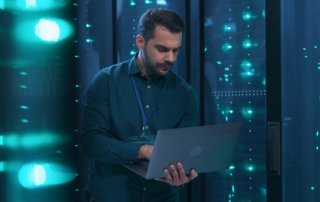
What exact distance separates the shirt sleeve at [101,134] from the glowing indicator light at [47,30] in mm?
933

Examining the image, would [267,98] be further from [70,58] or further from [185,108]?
[70,58]

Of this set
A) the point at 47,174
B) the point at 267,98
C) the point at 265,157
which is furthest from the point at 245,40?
the point at 47,174

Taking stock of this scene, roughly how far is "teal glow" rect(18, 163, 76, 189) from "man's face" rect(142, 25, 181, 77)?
1180 millimetres

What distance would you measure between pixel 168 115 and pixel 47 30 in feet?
4.16

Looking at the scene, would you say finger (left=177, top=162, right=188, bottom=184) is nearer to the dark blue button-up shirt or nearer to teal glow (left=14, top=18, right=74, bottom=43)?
the dark blue button-up shirt

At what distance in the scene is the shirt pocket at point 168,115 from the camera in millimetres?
1428

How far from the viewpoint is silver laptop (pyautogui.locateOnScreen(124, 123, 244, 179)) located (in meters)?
1.01

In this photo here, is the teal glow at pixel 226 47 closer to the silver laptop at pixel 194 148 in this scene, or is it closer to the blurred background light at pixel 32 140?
the silver laptop at pixel 194 148

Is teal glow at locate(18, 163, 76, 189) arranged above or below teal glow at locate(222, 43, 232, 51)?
below

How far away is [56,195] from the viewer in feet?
7.03

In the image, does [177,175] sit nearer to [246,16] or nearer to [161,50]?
[161,50]

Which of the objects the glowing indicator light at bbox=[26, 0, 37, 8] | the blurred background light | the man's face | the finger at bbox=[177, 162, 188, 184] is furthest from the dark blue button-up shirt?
the glowing indicator light at bbox=[26, 0, 37, 8]


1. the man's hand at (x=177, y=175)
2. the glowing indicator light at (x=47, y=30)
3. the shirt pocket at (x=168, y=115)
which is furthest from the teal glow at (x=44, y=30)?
the man's hand at (x=177, y=175)

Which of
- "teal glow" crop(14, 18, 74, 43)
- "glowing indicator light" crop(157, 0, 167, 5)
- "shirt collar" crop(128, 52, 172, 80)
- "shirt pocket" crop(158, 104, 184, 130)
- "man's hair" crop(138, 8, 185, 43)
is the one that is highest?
"glowing indicator light" crop(157, 0, 167, 5)
